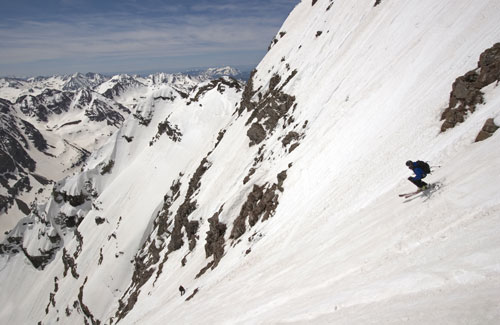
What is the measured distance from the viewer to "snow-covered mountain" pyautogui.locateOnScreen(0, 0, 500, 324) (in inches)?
269

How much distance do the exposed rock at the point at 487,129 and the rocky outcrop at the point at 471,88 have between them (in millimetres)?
2559

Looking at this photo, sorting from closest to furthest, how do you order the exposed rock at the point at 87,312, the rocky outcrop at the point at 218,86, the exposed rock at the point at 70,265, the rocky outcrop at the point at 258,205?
the rocky outcrop at the point at 258,205 → the exposed rock at the point at 87,312 → the exposed rock at the point at 70,265 → the rocky outcrop at the point at 218,86

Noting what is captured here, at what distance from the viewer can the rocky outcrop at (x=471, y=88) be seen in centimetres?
1212

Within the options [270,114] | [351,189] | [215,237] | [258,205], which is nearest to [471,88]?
[351,189]

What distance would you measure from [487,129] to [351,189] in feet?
22.9

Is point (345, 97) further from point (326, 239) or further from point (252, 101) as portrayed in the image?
point (252, 101)

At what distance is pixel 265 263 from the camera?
53.6 ft

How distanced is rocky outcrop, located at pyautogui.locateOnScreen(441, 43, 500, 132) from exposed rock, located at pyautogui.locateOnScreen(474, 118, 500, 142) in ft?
8.40

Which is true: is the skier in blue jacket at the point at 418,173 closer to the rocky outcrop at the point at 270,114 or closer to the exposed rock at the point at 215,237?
the exposed rock at the point at 215,237

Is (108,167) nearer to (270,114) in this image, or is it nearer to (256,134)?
(256,134)

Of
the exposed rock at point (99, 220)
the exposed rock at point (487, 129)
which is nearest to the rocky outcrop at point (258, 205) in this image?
the exposed rock at point (487, 129)

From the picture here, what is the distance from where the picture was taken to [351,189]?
15422 millimetres

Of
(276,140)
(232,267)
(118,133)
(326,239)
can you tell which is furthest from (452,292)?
(118,133)

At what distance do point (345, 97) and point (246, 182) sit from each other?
1610cm
